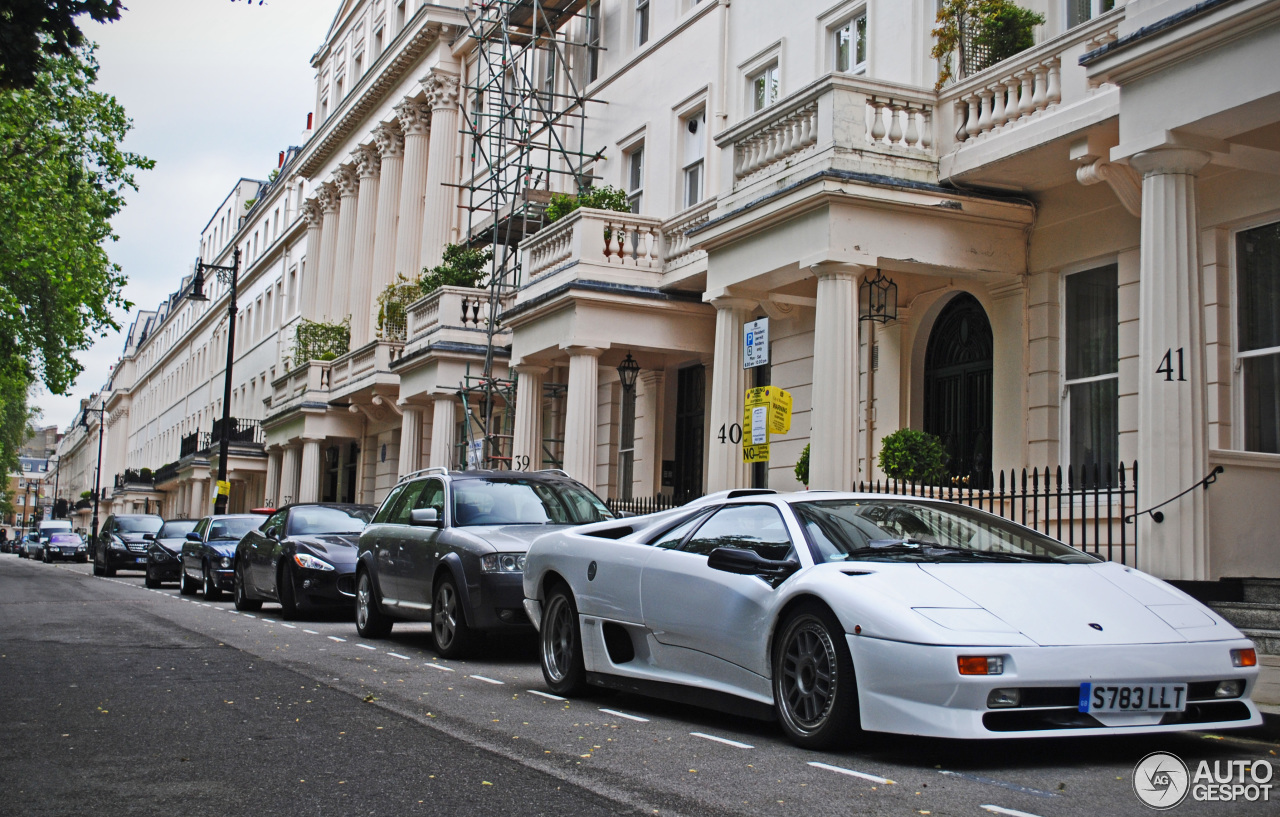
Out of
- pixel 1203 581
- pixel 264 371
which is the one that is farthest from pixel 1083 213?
pixel 264 371

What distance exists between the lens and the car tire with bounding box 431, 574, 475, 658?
11.1 metres

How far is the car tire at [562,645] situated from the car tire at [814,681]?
7.09 feet

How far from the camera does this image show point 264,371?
5959 cm

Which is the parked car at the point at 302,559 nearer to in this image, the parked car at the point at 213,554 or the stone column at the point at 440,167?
the parked car at the point at 213,554

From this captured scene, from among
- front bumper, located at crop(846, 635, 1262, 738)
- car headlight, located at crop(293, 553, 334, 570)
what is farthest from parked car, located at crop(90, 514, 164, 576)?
front bumper, located at crop(846, 635, 1262, 738)

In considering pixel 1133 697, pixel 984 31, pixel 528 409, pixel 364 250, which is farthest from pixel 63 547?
pixel 1133 697

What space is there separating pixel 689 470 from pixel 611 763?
16755mm

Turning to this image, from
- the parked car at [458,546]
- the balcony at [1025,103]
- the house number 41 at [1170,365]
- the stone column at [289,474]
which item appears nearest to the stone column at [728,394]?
the balcony at [1025,103]

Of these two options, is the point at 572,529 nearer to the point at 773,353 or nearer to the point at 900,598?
the point at 900,598

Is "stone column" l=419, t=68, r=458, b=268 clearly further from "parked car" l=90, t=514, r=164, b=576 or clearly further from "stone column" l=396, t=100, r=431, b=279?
"parked car" l=90, t=514, r=164, b=576

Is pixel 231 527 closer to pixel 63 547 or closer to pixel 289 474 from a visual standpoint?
pixel 289 474

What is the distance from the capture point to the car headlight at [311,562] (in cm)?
1591

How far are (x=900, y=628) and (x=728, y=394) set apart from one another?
10.9 metres

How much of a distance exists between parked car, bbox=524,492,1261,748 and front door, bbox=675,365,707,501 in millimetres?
14192
